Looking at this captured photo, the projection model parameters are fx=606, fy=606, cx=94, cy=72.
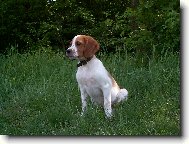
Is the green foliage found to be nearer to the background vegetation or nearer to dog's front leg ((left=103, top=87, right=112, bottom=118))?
the background vegetation

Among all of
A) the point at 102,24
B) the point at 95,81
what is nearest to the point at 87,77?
the point at 95,81

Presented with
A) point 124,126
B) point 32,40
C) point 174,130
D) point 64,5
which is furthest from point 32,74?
point 174,130

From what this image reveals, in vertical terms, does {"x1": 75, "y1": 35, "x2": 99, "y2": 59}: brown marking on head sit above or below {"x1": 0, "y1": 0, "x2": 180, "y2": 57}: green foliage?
below

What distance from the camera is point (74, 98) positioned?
130 inches

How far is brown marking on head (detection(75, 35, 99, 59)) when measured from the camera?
10.3 feet

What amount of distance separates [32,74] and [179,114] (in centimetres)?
91

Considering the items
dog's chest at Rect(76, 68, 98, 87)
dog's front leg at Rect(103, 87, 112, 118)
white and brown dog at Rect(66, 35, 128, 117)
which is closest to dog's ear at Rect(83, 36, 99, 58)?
white and brown dog at Rect(66, 35, 128, 117)

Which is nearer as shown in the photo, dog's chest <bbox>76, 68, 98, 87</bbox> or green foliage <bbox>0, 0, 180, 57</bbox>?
green foliage <bbox>0, 0, 180, 57</bbox>

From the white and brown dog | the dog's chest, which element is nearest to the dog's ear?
the white and brown dog

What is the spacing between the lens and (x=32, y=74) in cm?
340

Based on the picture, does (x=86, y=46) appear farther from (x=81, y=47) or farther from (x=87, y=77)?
(x=87, y=77)

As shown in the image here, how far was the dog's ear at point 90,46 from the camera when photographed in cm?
314

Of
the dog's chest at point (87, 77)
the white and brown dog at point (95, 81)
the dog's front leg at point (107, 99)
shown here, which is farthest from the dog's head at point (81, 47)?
the dog's front leg at point (107, 99)

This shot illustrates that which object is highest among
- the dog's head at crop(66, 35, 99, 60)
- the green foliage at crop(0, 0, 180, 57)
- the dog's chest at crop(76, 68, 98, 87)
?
the green foliage at crop(0, 0, 180, 57)
